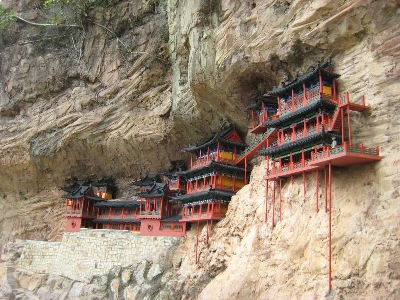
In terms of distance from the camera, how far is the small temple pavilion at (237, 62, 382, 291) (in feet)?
60.4

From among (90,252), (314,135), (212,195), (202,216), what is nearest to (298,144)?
(314,135)

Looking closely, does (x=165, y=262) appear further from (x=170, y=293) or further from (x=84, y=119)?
(x=84, y=119)

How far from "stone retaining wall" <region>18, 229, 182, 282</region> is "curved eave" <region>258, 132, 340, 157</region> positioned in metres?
10.3

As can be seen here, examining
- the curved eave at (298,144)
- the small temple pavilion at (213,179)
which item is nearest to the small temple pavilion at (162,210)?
the small temple pavilion at (213,179)

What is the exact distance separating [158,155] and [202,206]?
10321 mm

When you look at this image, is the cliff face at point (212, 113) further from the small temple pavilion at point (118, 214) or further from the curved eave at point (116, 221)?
the curved eave at point (116, 221)

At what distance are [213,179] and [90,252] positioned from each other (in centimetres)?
1122

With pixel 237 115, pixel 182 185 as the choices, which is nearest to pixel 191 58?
pixel 237 115

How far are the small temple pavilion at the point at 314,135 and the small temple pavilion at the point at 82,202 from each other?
20592 mm

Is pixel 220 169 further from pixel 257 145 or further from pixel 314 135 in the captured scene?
pixel 314 135

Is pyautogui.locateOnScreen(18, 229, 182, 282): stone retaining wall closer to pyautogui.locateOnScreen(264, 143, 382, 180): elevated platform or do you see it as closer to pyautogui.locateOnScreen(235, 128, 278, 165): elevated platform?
pyautogui.locateOnScreen(235, 128, 278, 165): elevated platform

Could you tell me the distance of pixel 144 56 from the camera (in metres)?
36.9

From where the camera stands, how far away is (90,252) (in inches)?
1256

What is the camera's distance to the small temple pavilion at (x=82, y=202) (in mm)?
38188
